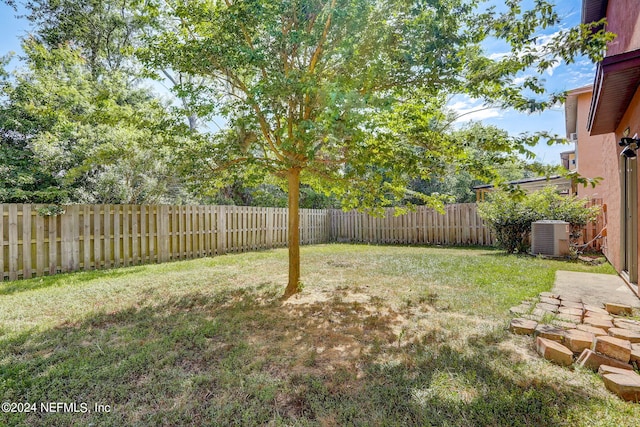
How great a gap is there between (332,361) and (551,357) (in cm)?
174

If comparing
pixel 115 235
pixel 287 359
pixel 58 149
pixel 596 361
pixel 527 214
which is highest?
pixel 58 149

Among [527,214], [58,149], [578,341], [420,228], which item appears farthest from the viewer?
[420,228]

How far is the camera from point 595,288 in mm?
4395

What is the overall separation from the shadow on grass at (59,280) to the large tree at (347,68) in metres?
3.38

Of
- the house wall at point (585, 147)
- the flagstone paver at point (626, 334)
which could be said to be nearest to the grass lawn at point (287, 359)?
the flagstone paver at point (626, 334)

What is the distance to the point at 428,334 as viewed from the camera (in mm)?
3043

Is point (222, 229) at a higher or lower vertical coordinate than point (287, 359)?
higher

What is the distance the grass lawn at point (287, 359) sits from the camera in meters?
1.86

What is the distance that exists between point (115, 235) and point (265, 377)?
647cm

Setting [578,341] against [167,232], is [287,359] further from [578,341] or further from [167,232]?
[167,232]

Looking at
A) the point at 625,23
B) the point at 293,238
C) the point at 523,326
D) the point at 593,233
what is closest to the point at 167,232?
the point at 293,238

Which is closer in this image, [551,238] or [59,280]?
[59,280]

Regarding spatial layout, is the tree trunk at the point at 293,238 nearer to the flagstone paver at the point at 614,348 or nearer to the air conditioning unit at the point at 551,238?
the flagstone paver at the point at 614,348

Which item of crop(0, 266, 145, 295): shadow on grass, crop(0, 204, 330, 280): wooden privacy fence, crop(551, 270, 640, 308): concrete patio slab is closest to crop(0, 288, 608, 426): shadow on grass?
A: crop(551, 270, 640, 308): concrete patio slab
